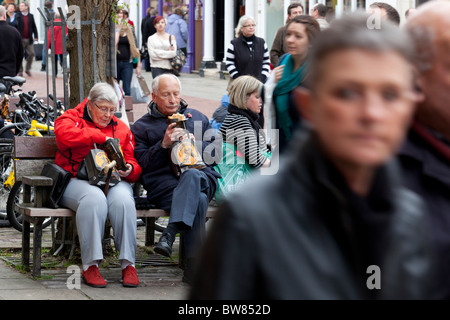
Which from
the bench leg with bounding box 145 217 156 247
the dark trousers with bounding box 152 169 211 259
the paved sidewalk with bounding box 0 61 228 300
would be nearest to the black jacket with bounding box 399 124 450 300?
the paved sidewalk with bounding box 0 61 228 300

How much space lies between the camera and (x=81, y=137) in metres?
A: 6.35

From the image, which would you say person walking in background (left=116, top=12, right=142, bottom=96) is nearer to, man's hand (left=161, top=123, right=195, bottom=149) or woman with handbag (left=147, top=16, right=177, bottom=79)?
woman with handbag (left=147, top=16, right=177, bottom=79)

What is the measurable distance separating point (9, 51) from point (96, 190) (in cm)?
676

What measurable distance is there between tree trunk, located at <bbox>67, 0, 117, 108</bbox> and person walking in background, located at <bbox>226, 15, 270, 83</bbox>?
5217 mm

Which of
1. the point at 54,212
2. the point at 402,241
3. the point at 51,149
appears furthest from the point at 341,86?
the point at 51,149

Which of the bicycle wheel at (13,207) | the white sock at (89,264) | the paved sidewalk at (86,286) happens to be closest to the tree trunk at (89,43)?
the bicycle wheel at (13,207)

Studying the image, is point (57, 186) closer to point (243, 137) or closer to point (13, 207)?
point (243, 137)

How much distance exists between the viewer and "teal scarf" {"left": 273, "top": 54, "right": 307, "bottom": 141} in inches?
193

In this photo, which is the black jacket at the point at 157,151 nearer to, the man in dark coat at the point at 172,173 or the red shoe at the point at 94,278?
the man in dark coat at the point at 172,173

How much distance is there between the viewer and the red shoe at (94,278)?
6.07 meters
